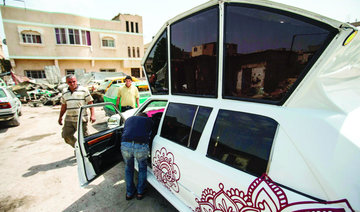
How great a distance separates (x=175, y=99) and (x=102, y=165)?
1.67 meters

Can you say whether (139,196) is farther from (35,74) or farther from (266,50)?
(35,74)

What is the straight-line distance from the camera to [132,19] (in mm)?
23547

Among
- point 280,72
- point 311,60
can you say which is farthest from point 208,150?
point 311,60

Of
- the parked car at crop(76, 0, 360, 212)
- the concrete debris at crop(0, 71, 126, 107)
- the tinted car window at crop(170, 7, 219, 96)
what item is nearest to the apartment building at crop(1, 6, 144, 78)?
the concrete debris at crop(0, 71, 126, 107)

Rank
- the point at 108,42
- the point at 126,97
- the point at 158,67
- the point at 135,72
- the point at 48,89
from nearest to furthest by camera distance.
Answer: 1. the point at 158,67
2. the point at 126,97
3. the point at 48,89
4. the point at 108,42
5. the point at 135,72

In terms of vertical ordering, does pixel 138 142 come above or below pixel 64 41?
below

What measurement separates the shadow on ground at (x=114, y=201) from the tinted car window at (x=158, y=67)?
68.9 inches

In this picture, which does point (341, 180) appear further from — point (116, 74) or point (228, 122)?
point (116, 74)

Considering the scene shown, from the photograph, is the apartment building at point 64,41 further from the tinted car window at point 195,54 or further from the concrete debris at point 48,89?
the tinted car window at point 195,54

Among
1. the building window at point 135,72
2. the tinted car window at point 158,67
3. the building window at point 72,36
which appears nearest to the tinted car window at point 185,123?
the tinted car window at point 158,67

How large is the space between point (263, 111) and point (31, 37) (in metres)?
23.7

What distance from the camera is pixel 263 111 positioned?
136 centimetres

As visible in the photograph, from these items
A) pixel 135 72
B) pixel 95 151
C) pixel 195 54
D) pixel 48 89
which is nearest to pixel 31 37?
pixel 48 89

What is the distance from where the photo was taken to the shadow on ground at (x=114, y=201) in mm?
2508
